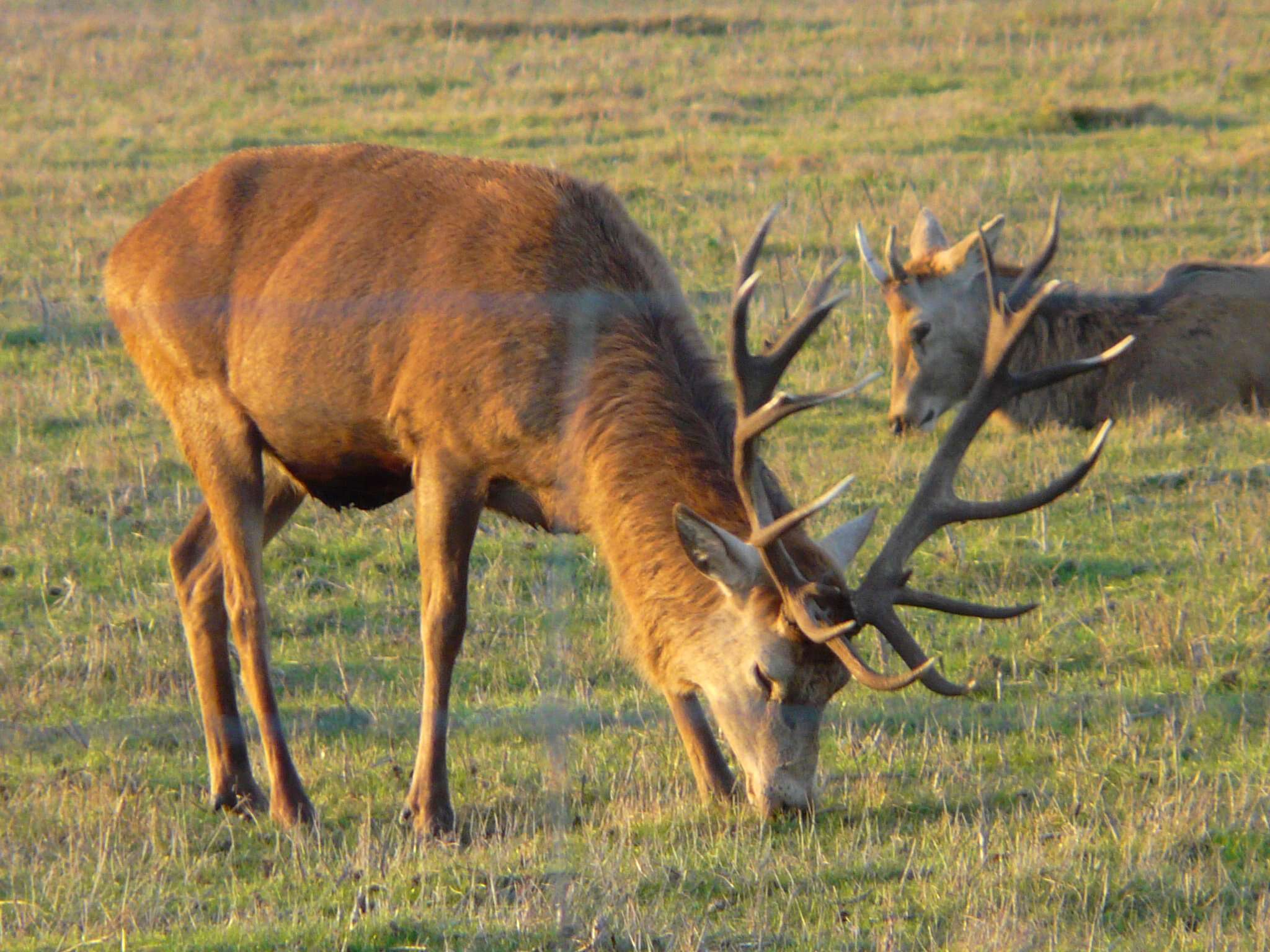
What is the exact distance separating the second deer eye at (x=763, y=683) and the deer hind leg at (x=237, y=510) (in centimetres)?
163

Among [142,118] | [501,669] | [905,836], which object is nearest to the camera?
[905,836]

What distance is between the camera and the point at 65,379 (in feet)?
33.5

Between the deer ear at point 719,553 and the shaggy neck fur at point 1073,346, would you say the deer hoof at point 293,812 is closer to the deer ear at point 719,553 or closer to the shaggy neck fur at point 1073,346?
the deer ear at point 719,553

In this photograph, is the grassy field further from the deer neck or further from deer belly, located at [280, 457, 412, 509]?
deer belly, located at [280, 457, 412, 509]

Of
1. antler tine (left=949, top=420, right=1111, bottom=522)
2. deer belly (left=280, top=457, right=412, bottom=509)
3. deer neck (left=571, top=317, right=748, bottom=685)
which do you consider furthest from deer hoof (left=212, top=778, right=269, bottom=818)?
antler tine (left=949, top=420, right=1111, bottom=522)

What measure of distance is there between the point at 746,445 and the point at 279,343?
5.95 feet

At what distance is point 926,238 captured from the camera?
427 inches

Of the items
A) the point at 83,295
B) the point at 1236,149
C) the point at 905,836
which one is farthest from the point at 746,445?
the point at 1236,149

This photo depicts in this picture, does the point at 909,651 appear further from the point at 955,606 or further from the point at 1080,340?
the point at 1080,340

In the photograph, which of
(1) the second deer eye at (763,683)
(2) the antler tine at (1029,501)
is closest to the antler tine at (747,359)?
(2) the antler tine at (1029,501)

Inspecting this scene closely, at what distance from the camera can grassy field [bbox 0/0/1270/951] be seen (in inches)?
181

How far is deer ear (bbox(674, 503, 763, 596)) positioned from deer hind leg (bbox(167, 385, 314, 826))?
5.26ft

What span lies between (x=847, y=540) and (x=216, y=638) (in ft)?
7.36

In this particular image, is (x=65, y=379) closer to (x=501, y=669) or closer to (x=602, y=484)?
(x=501, y=669)
